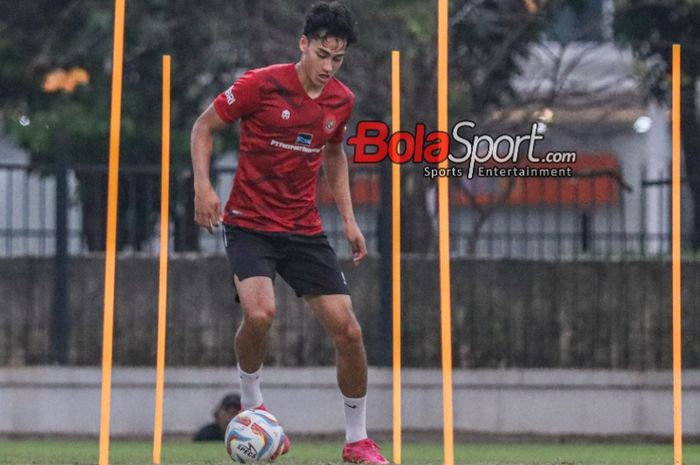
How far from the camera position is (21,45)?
674 inches

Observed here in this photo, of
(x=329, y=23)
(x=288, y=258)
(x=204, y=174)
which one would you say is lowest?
(x=288, y=258)

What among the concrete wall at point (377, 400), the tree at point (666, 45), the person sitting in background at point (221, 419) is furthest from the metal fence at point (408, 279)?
the tree at point (666, 45)

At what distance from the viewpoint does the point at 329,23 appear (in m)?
7.73

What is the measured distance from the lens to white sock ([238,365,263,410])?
26.8 feet

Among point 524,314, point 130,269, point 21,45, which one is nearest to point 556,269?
point 524,314

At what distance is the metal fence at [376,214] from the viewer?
1358 centimetres

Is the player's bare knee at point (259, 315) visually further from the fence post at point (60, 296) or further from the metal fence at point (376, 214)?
the fence post at point (60, 296)

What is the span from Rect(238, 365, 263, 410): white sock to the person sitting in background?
427 centimetres

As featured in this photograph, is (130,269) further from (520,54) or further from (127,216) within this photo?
(520,54)

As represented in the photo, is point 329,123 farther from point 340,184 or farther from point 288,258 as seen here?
point 288,258

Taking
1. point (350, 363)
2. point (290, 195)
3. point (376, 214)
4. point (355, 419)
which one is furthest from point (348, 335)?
point (376, 214)

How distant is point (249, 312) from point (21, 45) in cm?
996

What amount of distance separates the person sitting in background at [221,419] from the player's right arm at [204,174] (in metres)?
4.95

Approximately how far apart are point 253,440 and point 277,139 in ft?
4.51
